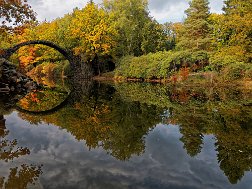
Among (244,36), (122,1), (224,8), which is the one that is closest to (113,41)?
(122,1)

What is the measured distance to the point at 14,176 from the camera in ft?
20.7

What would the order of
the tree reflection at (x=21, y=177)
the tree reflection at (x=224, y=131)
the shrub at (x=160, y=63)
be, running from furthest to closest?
the shrub at (x=160, y=63) < the tree reflection at (x=224, y=131) < the tree reflection at (x=21, y=177)

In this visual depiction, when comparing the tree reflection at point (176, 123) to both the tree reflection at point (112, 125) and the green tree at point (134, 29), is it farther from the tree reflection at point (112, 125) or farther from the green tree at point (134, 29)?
the green tree at point (134, 29)

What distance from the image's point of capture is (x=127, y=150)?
27.6ft

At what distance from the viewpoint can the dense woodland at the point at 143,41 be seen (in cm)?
3747

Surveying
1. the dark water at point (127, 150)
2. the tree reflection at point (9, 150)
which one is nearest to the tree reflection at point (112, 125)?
the dark water at point (127, 150)

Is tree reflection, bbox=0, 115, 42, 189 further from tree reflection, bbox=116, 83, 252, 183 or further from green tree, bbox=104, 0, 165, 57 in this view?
green tree, bbox=104, 0, 165, 57

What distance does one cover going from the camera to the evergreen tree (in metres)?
59.6

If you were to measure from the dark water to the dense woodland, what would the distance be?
17.7m

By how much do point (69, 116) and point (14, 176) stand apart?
7692 mm

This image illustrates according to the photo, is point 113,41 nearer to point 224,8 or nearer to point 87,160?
point 224,8

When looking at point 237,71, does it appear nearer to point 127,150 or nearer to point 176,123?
point 176,123

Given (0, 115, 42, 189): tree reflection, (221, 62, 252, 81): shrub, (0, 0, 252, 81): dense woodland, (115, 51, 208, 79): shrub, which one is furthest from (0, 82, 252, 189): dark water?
(115, 51, 208, 79): shrub

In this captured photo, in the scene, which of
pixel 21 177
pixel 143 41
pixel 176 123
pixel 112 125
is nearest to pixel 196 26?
pixel 143 41
